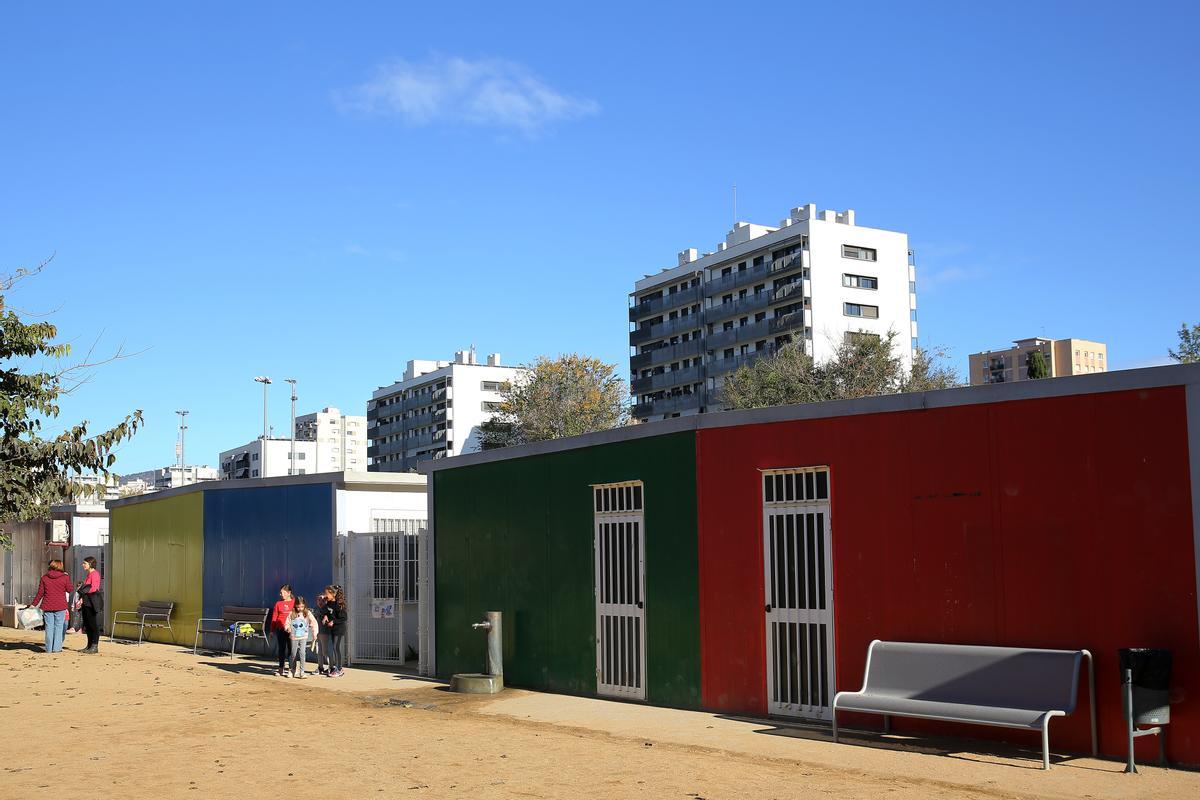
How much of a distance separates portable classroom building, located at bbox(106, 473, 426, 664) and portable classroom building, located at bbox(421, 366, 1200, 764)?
116 inches

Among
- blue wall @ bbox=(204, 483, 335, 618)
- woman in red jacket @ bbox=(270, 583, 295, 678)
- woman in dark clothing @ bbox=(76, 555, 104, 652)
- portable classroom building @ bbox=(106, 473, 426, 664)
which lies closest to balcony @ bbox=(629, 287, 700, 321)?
portable classroom building @ bbox=(106, 473, 426, 664)

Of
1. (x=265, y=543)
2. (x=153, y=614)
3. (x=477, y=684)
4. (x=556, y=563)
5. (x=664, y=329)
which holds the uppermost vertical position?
(x=664, y=329)

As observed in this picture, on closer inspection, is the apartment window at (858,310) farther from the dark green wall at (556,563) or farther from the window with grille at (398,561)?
the dark green wall at (556,563)

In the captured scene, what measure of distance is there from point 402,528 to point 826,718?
9.86 meters

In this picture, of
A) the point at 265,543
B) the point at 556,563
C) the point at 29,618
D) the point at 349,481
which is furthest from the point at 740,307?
the point at 556,563

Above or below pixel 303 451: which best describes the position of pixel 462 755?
below

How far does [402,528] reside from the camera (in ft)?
66.6

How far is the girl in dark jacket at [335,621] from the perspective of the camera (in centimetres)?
1858

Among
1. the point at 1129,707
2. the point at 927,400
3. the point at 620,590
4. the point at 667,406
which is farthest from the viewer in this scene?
the point at 667,406

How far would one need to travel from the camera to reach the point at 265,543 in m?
22.3

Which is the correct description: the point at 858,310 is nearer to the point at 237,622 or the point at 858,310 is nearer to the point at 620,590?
the point at 237,622

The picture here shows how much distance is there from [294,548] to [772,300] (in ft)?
200

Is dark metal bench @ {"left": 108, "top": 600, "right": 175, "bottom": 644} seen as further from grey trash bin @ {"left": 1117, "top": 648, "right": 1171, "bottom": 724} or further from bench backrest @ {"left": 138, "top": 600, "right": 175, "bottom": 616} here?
grey trash bin @ {"left": 1117, "top": 648, "right": 1171, "bottom": 724}

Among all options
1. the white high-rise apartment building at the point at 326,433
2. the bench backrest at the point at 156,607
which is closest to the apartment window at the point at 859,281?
the bench backrest at the point at 156,607
